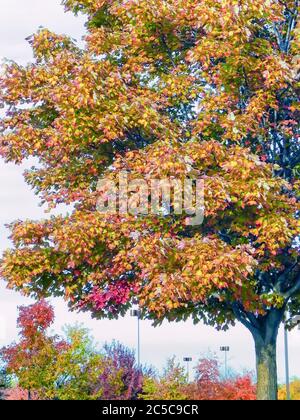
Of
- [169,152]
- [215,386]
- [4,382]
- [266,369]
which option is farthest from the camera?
[4,382]

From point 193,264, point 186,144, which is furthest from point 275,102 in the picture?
point 193,264

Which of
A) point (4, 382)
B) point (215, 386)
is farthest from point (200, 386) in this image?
point (4, 382)

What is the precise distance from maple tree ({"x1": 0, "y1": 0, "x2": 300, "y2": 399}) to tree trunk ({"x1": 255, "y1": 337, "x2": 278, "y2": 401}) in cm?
4

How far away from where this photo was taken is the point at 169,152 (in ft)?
64.4

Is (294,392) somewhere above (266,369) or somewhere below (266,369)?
below

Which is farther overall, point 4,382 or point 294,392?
point 294,392

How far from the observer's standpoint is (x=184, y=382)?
98.0 ft

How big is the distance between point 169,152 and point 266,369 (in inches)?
349

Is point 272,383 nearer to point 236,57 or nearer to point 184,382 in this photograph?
point 184,382

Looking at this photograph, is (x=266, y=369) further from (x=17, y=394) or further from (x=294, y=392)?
(x=294, y=392)

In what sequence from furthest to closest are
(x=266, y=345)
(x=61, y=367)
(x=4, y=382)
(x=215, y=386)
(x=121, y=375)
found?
(x=4, y=382), (x=215, y=386), (x=121, y=375), (x=61, y=367), (x=266, y=345)

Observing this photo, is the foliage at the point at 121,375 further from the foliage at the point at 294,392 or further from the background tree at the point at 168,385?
the foliage at the point at 294,392

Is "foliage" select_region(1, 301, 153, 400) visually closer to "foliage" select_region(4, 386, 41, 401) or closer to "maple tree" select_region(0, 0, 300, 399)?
"foliage" select_region(4, 386, 41, 401)

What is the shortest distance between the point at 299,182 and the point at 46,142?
27.7 feet
